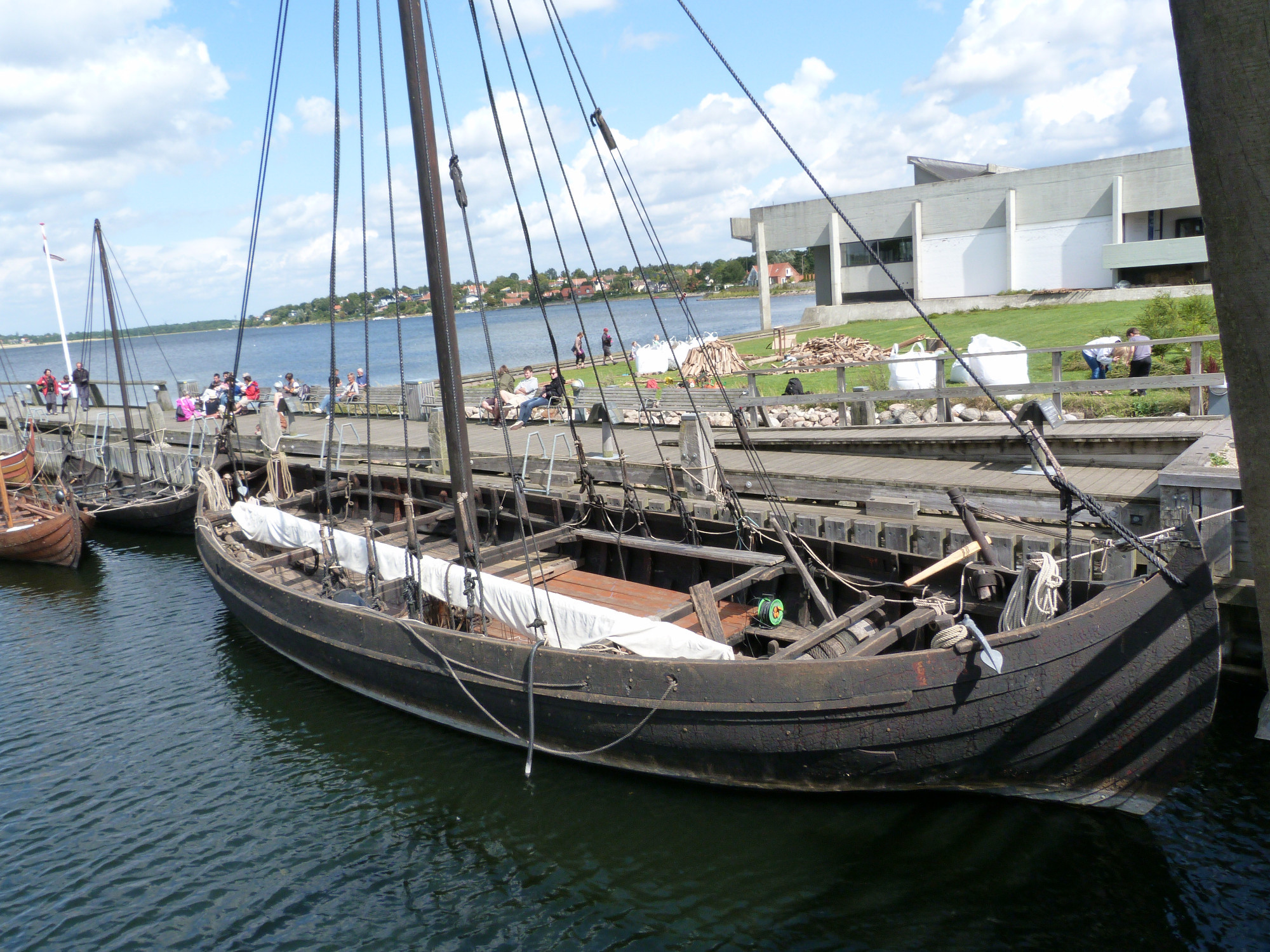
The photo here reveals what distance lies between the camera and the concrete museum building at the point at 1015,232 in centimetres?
3241

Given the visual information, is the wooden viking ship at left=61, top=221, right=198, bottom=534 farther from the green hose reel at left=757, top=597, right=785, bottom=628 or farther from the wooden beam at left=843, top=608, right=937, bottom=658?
the wooden beam at left=843, top=608, right=937, bottom=658

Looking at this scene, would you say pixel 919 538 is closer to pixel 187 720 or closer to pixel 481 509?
pixel 481 509

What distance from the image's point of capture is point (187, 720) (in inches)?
407

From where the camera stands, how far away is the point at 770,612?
873 centimetres

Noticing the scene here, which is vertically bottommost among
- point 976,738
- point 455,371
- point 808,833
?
point 808,833

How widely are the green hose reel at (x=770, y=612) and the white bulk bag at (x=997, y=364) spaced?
9.41 meters

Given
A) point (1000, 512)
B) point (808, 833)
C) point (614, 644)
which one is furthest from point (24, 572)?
point (1000, 512)

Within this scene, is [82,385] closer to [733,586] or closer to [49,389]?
[49,389]

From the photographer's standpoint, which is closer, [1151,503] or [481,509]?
[1151,503]

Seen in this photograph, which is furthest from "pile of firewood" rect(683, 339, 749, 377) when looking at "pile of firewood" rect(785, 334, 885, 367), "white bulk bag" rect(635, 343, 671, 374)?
"pile of firewood" rect(785, 334, 885, 367)

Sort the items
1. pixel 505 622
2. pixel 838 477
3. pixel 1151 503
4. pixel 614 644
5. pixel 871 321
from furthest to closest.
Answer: pixel 871 321
pixel 838 477
pixel 1151 503
pixel 505 622
pixel 614 644

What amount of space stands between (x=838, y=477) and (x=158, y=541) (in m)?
16.6

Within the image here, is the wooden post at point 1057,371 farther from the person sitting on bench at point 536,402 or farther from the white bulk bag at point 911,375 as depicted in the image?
the person sitting on bench at point 536,402

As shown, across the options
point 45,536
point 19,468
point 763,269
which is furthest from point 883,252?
point 45,536
